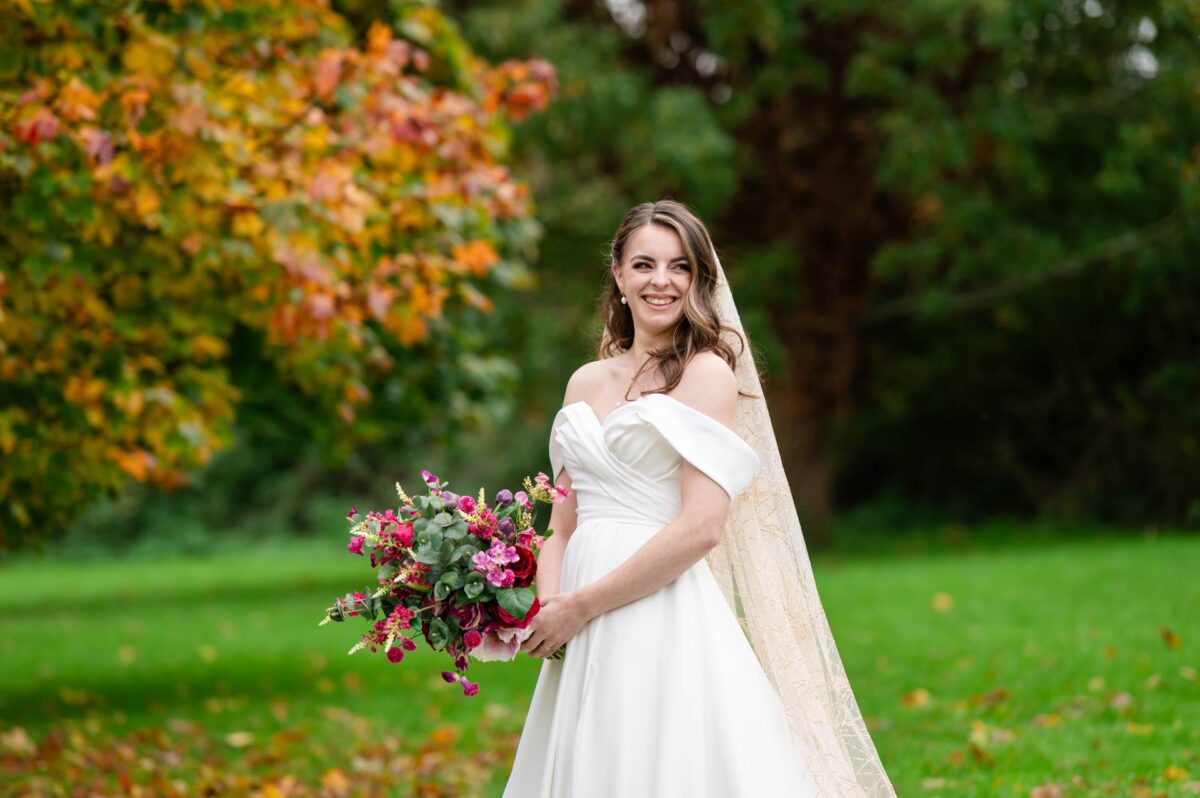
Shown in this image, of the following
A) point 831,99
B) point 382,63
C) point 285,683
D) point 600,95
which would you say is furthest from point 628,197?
point 382,63

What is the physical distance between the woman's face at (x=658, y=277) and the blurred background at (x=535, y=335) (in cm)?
257

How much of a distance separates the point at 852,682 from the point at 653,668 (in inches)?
192

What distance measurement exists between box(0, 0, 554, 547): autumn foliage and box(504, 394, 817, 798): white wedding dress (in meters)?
2.69

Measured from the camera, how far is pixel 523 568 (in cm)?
339

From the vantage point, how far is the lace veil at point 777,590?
379 cm

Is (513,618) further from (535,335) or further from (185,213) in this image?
(535,335)

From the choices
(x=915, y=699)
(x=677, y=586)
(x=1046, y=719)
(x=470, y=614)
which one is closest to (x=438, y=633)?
(x=470, y=614)

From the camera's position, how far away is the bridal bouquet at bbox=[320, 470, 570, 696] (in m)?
3.35

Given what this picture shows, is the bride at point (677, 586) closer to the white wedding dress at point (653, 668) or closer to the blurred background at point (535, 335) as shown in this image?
the white wedding dress at point (653, 668)

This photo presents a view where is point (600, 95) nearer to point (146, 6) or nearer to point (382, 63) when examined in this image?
point (382, 63)

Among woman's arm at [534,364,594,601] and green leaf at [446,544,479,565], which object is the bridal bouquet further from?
woman's arm at [534,364,594,601]

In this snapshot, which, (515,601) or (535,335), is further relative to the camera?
(535,335)

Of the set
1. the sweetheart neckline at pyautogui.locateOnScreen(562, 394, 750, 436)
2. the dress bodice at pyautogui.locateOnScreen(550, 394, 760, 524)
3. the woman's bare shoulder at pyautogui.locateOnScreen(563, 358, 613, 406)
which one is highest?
the woman's bare shoulder at pyautogui.locateOnScreen(563, 358, 613, 406)

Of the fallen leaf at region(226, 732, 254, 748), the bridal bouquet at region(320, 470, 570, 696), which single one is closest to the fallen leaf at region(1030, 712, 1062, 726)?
the bridal bouquet at region(320, 470, 570, 696)
